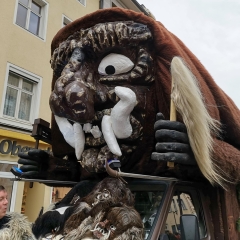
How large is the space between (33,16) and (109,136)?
753 cm

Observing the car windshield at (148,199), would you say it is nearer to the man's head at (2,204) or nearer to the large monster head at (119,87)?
the large monster head at (119,87)

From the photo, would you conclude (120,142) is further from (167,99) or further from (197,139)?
(197,139)

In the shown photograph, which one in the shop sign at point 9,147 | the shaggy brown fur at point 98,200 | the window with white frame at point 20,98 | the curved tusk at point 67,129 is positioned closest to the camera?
the shaggy brown fur at point 98,200

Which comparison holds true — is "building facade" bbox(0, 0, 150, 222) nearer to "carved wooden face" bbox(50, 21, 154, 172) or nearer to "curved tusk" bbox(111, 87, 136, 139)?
"carved wooden face" bbox(50, 21, 154, 172)

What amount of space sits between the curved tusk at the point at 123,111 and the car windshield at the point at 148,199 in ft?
1.50

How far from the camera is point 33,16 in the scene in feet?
29.1

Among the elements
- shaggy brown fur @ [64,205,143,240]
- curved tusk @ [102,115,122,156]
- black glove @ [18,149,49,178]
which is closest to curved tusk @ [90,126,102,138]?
curved tusk @ [102,115,122,156]

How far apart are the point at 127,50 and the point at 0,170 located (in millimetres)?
5749

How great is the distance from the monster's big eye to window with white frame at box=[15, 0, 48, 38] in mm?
6595

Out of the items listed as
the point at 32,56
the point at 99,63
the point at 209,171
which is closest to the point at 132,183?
the point at 209,171

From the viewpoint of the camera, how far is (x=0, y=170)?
23.8 feet

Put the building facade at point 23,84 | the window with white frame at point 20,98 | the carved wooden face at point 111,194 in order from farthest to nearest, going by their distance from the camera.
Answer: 1. the window with white frame at point 20,98
2. the building facade at point 23,84
3. the carved wooden face at point 111,194

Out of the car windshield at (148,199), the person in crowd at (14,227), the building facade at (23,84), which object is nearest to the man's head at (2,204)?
the person in crowd at (14,227)

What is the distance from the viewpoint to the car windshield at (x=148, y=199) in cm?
219
